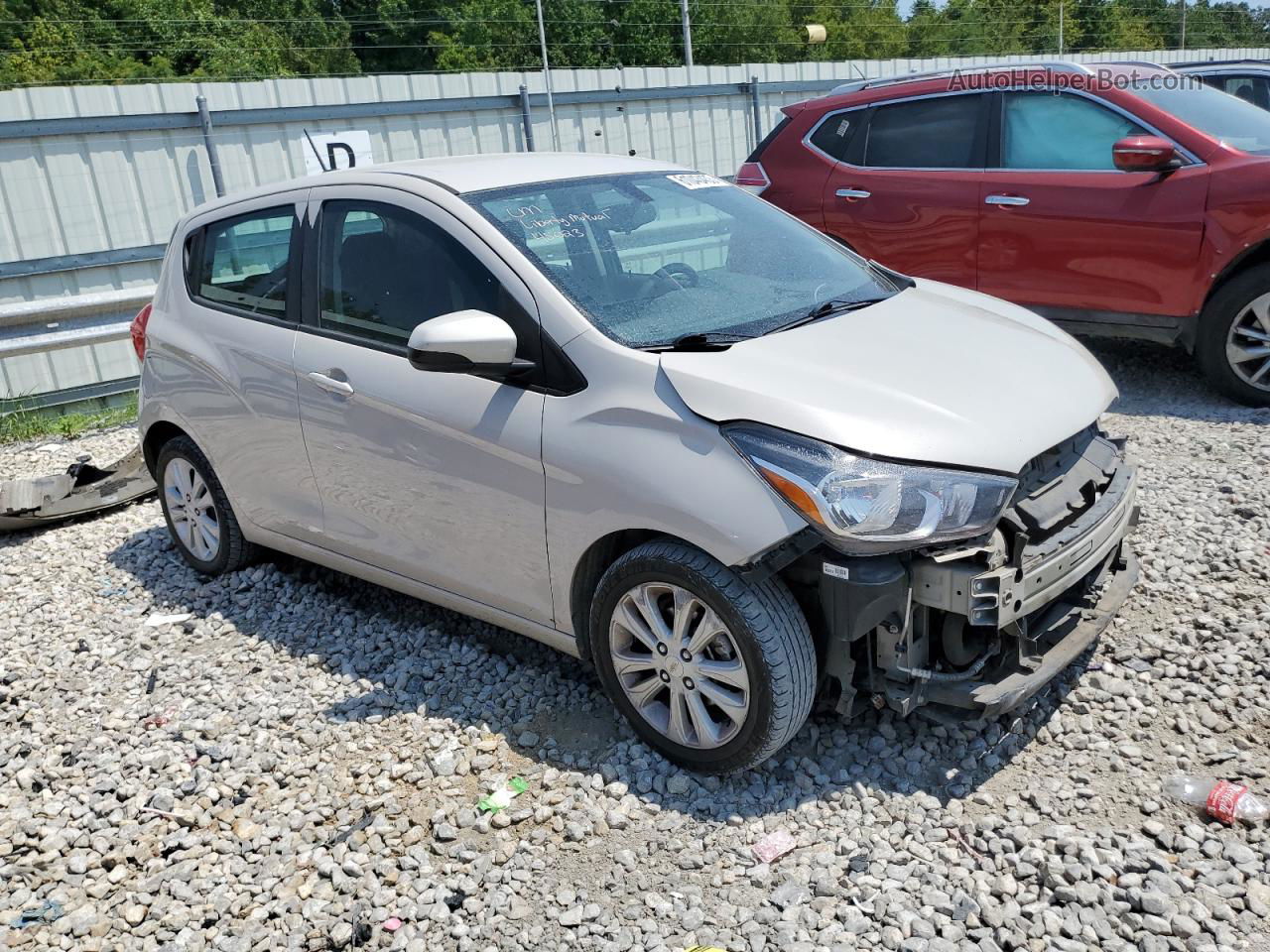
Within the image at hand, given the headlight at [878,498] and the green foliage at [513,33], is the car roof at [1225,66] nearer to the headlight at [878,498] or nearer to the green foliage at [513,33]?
the headlight at [878,498]

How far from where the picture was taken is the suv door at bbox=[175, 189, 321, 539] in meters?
4.45

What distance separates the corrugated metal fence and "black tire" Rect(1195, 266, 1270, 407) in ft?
23.0

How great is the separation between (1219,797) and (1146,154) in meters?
4.38

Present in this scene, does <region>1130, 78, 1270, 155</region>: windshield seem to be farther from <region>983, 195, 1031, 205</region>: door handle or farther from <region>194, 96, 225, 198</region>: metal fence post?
<region>194, 96, 225, 198</region>: metal fence post

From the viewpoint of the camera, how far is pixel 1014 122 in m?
7.00

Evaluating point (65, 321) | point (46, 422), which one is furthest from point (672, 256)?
point (46, 422)

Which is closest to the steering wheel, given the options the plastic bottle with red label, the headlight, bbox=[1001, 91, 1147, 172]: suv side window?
the headlight

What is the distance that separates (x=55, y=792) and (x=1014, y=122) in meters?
6.37

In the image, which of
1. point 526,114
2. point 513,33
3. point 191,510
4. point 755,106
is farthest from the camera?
point 513,33

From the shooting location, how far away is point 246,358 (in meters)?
4.57

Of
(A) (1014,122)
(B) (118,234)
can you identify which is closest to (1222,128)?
(A) (1014,122)

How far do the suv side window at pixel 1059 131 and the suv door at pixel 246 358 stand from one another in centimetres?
462

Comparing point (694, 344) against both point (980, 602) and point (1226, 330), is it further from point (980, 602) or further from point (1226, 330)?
point (1226, 330)

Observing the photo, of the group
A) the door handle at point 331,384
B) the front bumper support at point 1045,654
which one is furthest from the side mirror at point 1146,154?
the door handle at point 331,384
